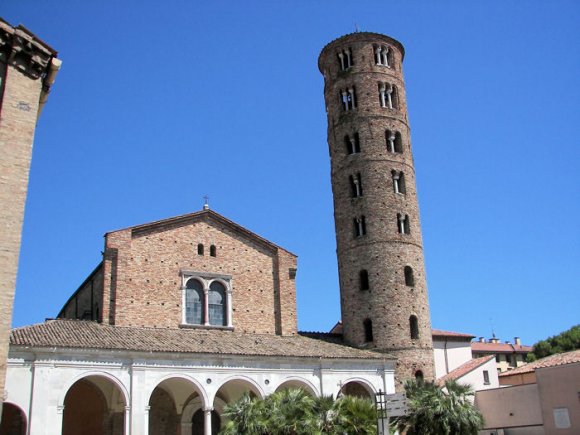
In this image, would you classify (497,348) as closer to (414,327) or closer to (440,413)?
(414,327)

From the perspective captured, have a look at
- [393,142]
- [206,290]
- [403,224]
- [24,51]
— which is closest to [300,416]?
[206,290]

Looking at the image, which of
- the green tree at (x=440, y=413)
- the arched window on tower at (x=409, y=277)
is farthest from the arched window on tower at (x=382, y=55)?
the green tree at (x=440, y=413)

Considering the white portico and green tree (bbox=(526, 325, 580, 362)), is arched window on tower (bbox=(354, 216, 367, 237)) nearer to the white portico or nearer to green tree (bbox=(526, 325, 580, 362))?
the white portico

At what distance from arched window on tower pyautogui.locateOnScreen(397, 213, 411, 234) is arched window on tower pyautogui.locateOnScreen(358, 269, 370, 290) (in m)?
2.72

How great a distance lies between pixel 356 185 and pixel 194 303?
Answer: 10.4m

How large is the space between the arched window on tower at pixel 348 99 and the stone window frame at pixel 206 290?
37.8 feet

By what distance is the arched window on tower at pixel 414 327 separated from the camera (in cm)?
3212

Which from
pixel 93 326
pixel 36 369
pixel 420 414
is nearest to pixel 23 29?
pixel 36 369

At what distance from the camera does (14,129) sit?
14945 mm


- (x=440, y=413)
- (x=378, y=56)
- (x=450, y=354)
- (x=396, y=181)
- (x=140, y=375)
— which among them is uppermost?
(x=378, y=56)

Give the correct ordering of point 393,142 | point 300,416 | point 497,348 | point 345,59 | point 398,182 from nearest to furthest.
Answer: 1. point 300,416
2. point 398,182
3. point 393,142
4. point 345,59
5. point 497,348

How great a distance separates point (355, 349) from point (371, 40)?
54.6 ft

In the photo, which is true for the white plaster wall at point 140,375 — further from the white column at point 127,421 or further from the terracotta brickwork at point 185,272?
the terracotta brickwork at point 185,272

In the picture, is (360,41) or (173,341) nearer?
(173,341)
